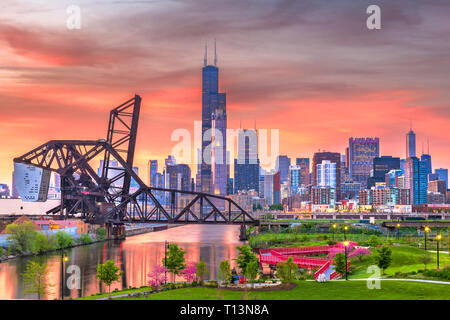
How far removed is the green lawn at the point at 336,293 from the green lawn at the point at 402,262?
10.2 m

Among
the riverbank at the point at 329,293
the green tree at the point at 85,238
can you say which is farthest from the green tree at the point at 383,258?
the green tree at the point at 85,238

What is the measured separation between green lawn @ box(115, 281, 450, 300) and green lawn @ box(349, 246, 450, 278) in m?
10.2

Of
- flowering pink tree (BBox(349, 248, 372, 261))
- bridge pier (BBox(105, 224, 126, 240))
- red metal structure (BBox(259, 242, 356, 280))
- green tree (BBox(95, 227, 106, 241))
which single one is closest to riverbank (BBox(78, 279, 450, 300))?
red metal structure (BBox(259, 242, 356, 280))

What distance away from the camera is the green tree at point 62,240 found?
87.2 m

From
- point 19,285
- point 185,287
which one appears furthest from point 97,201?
point 185,287

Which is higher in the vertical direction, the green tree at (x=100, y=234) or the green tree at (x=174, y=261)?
the green tree at (x=174, y=261)

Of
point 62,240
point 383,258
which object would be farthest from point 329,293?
point 62,240

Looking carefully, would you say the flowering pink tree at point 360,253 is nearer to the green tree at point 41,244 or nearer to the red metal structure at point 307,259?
the red metal structure at point 307,259

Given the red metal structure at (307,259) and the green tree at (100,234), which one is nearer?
the red metal structure at (307,259)

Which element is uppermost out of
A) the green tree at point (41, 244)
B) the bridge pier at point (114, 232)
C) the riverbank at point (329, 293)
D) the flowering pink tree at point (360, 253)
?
the riverbank at point (329, 293)

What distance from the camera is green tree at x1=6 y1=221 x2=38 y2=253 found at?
249 ft

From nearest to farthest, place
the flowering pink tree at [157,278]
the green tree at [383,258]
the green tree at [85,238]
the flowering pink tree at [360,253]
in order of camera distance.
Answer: the flowering pink tree at [157,278]
the green tree at [383,258]
the flowering pink tree at [360,253]
the green tree at [85,238]
